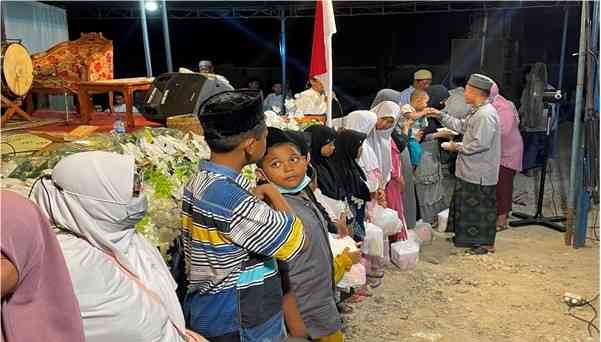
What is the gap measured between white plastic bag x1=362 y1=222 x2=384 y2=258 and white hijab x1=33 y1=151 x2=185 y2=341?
2.63 m

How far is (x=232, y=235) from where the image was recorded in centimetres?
176

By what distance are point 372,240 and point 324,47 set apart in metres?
1.51

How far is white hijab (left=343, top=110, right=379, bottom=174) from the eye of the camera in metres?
4.16

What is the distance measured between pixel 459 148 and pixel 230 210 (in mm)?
3845

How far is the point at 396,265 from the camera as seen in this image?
4.91 metres

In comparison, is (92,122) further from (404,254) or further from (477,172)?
(477,172)

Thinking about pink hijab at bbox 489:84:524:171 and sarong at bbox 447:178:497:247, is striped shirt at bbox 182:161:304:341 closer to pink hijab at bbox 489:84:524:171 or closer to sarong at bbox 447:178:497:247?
sarong at bbox 447:178:497:247

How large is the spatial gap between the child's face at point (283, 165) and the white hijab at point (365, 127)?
70.1 inches

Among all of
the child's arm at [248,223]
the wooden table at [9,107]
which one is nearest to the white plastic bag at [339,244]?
the child's arm at [248,223]

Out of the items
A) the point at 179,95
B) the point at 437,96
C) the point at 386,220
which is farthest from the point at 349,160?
the point at 437,96

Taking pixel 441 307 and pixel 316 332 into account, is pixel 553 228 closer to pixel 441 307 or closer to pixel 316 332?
pixel 441 307

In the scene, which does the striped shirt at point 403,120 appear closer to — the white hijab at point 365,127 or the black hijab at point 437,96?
the black hijab at point 437,96

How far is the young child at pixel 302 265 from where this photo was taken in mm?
2371

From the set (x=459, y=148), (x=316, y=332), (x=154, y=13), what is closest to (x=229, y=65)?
(x=154, y=13)
